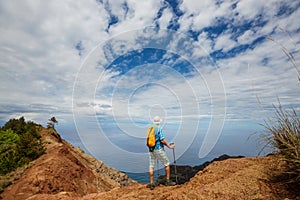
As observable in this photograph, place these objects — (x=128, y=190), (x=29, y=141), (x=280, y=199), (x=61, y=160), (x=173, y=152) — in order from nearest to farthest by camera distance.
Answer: (x=280, y=199), (x=128, y=190), (x=173, y=152), (x=61, y=160), (x=29, y=141)

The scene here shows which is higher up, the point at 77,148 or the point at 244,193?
the point at 77,148

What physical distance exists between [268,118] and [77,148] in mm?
23333

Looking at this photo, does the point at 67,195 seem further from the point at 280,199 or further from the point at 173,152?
the point at 280,199


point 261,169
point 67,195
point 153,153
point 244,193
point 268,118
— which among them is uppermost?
point 268,118

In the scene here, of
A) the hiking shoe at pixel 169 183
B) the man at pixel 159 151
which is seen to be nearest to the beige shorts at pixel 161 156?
the man at pixel 159 151

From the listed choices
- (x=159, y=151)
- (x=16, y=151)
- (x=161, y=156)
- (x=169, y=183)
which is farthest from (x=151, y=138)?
(x=16, y=151)

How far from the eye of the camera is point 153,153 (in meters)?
6.48

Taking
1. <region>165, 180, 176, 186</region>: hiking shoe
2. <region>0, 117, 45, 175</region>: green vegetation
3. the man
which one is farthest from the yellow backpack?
<region>0, 117, 45, 175</region>: green vegetation

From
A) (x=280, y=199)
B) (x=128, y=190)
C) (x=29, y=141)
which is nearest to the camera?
(x=280, y=199)

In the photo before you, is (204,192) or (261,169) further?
(261,169)

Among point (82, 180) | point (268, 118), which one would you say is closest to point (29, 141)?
point (82, 180)

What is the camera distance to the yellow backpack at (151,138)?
6309mm

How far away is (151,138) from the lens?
632 centimetres

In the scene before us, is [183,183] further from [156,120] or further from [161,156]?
[156,120]
